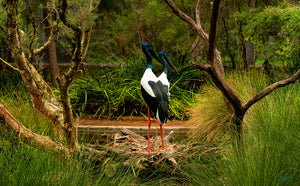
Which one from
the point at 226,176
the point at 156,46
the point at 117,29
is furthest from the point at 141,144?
the point at 117,29

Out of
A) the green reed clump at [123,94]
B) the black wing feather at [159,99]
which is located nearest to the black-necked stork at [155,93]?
the black wing feather at [159,99]

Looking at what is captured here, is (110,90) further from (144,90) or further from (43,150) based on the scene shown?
(43,150)

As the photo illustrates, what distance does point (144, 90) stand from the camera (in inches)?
167

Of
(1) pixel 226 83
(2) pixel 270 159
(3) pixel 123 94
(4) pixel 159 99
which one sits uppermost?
(1) pixel 226 83

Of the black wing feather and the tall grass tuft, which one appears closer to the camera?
the tall grass tuft

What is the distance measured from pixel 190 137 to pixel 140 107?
1.99 m

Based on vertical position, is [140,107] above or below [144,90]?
below

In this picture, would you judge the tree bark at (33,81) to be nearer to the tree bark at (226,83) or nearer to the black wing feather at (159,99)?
the black wing feather at (159,99)

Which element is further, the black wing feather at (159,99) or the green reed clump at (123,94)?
the green reed clump at (123,94)

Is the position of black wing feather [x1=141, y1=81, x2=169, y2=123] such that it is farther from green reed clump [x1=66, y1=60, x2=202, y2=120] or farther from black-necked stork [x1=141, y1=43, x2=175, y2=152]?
green reed clump [x1=66, y1=60, x2=202, y2=120]

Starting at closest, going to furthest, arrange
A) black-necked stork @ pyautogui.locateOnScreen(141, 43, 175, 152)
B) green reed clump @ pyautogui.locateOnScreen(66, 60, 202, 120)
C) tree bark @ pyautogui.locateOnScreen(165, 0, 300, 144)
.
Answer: tree bark @ pyautogui.locateOnScreen(165, 0, 300, 144) < black-necked stork @ pyautogui.locateOnScreen(141, 43, 175, 152) < green reed clump @ pyautogui.locateOnScreen(66, 60, 202, 120)

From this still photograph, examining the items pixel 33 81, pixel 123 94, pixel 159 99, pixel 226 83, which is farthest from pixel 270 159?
pixel 123 94

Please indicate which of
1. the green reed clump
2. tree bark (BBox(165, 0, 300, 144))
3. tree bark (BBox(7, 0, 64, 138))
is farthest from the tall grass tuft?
the green reed clump

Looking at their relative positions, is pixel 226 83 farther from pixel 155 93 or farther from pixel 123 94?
pixel 123 94
